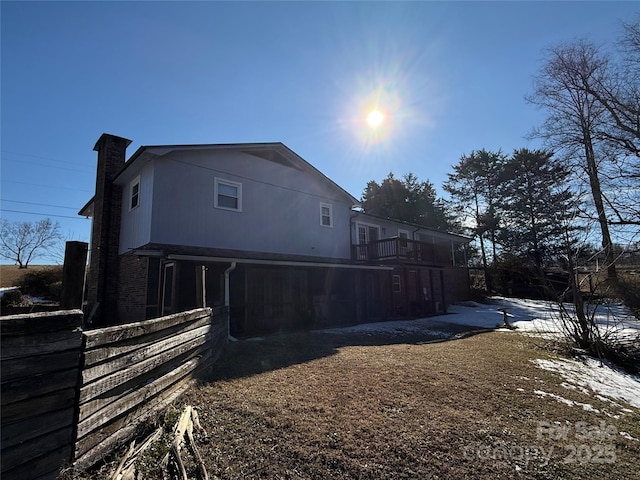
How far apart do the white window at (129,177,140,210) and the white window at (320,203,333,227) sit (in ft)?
25.1

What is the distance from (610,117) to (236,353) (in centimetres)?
1952

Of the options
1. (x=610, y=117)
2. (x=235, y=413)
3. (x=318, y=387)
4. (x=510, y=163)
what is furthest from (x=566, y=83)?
(x=235, y=413)

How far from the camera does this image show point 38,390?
2141 millimetres

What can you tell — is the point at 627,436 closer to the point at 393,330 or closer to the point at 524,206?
the point at 393,330

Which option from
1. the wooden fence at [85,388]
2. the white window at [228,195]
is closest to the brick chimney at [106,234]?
the white window at [228,195]

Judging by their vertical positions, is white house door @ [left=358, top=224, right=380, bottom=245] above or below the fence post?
above

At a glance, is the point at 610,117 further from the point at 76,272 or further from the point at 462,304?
the point at 76,272

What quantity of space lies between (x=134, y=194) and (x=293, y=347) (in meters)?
8.60

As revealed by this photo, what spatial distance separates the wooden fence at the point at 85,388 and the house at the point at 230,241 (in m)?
5.85

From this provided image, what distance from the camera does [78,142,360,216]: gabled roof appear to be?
10312 mm

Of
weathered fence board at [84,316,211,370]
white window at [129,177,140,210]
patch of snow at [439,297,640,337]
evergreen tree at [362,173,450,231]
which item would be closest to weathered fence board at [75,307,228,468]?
weathered fence board at [84,316,211,370]

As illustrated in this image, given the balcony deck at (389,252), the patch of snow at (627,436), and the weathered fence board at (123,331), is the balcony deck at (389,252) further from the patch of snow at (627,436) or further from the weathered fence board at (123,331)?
the weathered fence board at (123,331)

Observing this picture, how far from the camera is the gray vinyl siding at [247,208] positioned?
1066 cm

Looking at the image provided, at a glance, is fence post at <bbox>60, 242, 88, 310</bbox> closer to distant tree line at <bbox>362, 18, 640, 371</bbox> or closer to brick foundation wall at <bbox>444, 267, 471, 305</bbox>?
distant tree line at <bbox>362, 18, 640, 371</bbox>
